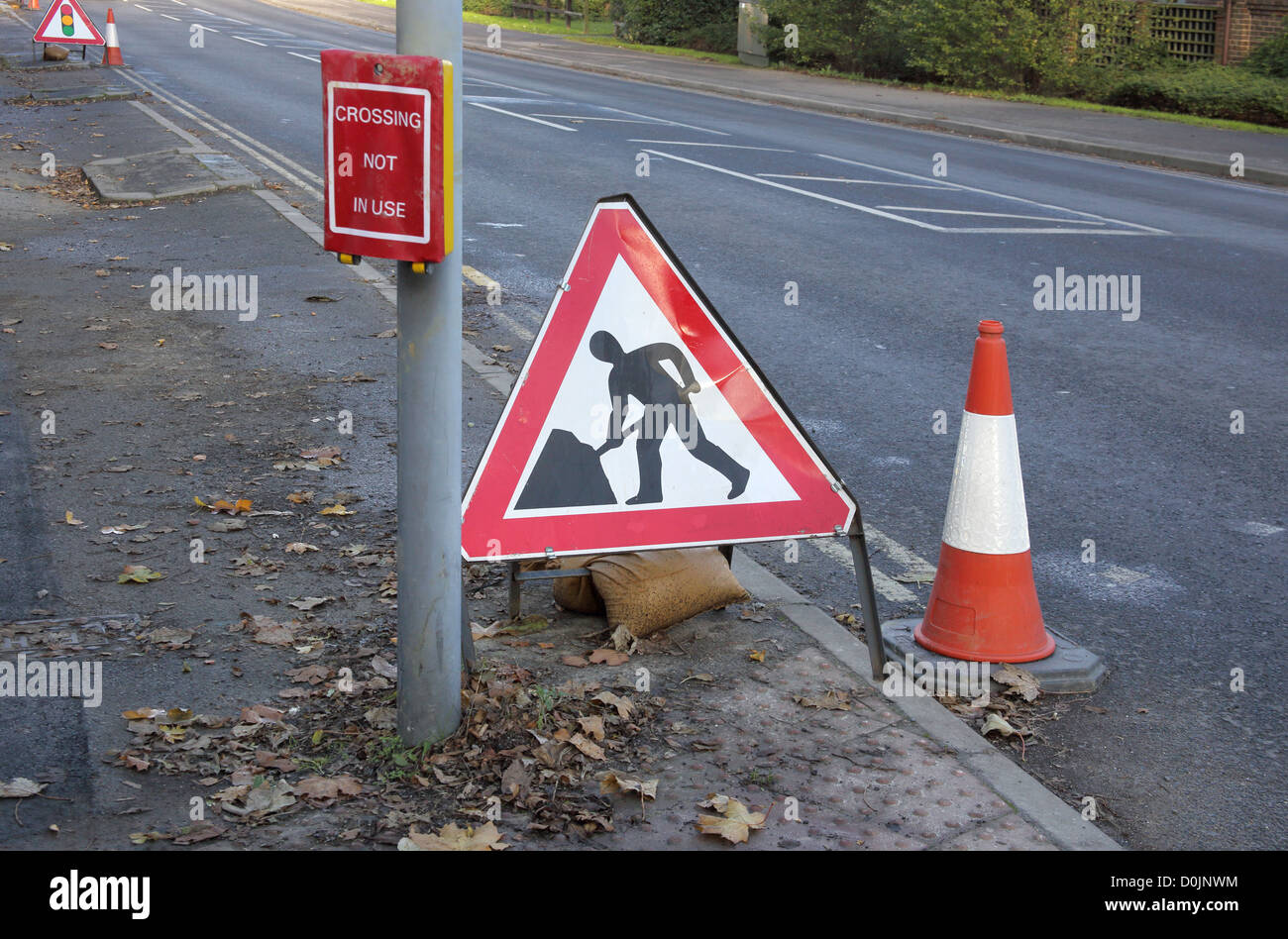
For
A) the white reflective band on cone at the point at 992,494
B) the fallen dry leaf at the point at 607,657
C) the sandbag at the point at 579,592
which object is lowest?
the fallen dry leaf at the point at 607,657

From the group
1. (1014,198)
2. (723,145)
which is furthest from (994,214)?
(723,145)

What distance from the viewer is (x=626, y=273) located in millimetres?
3916

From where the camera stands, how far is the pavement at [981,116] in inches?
723

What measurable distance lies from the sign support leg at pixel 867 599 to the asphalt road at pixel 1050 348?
1.75 ft

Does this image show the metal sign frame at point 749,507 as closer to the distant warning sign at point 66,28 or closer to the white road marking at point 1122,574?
the white road marking at point 1122,574

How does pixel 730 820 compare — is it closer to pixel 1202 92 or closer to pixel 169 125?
pixel 169 125

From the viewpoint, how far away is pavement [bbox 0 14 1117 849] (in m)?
3.26

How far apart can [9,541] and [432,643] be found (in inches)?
93.0

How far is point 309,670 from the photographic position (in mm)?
3980

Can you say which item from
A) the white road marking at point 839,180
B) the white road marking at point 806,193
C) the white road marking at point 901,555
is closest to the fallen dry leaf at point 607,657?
the white road marking at point 901,555

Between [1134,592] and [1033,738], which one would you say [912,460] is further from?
[1033,738]

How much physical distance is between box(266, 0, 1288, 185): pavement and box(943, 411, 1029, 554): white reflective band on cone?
14518 millimetres

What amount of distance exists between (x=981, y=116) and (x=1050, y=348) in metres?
15.1
